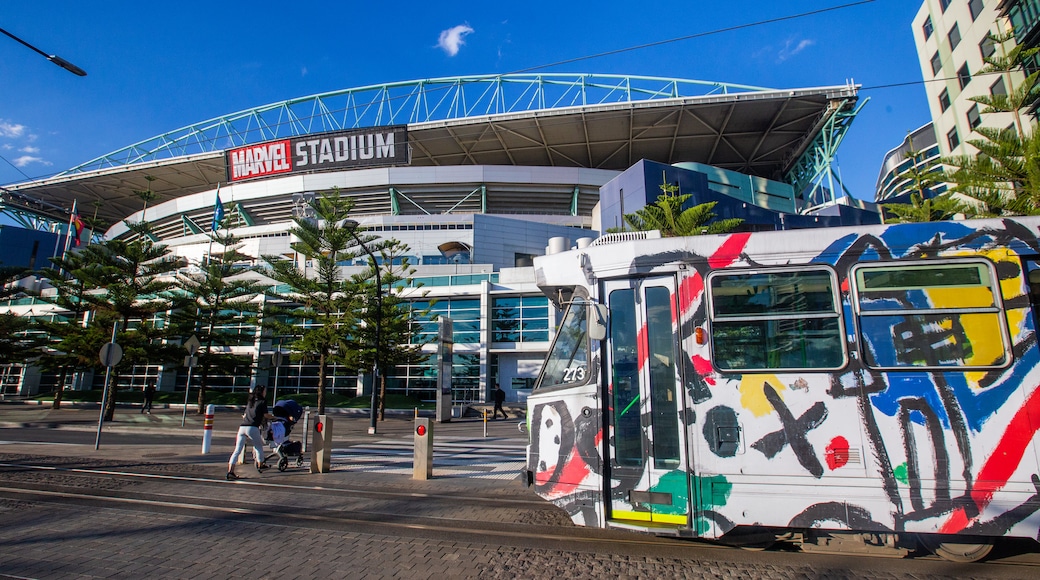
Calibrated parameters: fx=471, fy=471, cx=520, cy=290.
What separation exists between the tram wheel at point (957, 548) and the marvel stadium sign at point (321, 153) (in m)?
49.7

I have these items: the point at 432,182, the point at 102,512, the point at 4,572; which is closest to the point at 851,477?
the point at 4,572

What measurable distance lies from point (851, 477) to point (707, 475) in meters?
1.16

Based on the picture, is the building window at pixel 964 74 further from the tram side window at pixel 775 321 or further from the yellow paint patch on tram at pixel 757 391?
the yellow paint patch on tram at pixel 757 391

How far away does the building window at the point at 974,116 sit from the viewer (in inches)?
1117

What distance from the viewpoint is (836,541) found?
4.46 meters

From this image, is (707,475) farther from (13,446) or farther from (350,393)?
(350,393)

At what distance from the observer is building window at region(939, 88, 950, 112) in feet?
105

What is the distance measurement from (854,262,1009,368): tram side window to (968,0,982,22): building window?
36582mm

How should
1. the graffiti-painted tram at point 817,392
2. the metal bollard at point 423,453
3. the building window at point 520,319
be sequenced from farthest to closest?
1. the building window at point 520,319
2. the metal bollard at point 423,453
3. the graffiti-painted tram at point 817,392

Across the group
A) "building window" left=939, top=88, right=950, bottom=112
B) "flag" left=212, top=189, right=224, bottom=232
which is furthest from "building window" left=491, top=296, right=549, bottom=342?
"building window" left=939, top=88, right=950, bottom=112

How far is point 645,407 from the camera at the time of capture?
4539mm

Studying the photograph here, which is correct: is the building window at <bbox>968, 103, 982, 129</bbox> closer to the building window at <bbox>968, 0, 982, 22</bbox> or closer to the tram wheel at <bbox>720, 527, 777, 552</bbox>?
the building window at <bbox>968, 0, 982, 22</bbox>

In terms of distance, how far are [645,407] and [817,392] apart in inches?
58.2

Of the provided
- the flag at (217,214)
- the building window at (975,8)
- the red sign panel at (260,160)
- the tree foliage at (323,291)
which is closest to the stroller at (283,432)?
the tree foliage at (323,291)
